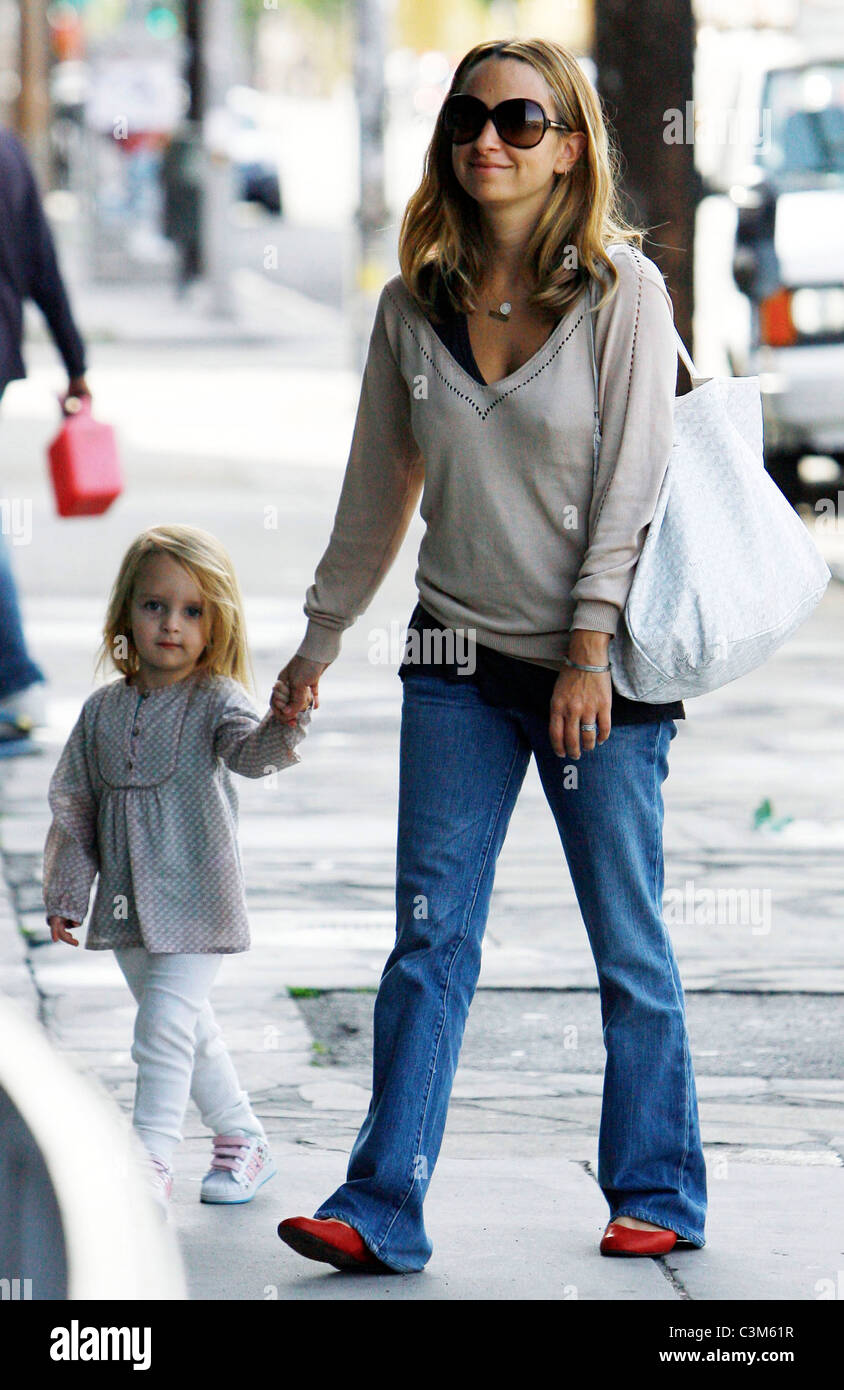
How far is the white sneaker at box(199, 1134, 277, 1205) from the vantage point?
4156mm

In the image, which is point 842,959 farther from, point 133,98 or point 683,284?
point 133,98

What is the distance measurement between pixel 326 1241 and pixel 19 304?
4.67m

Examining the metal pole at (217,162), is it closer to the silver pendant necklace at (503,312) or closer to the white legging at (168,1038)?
the white legging at (168,1038)

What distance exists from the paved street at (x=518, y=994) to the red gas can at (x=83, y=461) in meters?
0.85

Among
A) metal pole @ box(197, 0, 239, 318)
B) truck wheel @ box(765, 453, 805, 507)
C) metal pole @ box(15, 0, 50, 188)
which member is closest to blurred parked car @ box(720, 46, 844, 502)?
truck wheel @ box(765, 453, 805, 507)

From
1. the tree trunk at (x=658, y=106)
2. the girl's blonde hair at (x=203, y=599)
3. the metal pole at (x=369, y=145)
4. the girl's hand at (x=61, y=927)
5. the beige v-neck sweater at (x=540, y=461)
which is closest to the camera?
the beige v-neck sweater at (x=540, y=461)

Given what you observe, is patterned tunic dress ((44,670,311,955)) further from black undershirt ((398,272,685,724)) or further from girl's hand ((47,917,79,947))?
black undershirt ((398,272,685,724))

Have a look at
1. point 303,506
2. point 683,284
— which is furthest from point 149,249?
point 683,284

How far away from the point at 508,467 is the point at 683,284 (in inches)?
213

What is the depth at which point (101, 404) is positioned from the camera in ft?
60.5

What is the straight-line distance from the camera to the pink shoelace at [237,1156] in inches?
165

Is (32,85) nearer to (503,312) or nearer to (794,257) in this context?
(794,257)

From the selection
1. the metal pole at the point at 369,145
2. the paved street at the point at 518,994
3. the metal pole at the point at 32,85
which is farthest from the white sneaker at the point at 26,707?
the metal pole at the point at 32,85

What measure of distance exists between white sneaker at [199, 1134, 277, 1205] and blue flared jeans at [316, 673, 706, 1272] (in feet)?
1.13
